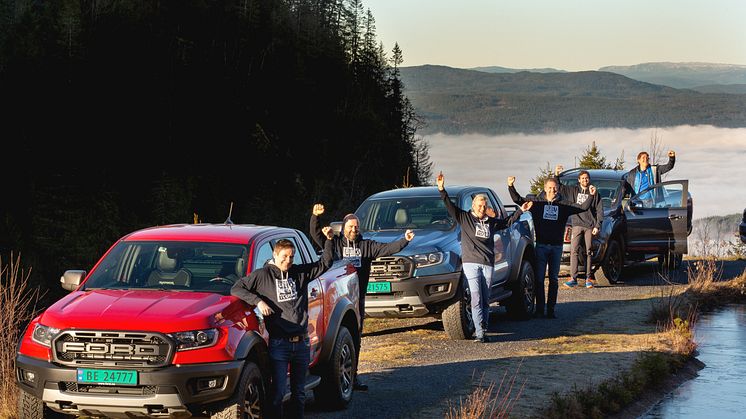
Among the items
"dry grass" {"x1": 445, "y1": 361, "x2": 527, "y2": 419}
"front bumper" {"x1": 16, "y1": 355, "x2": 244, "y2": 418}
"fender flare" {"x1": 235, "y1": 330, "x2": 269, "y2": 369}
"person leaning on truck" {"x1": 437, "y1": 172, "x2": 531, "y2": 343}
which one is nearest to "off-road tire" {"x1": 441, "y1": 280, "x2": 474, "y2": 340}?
"person leaning on truck" {"x1": 437, "y1": 172, "x2": 531, "y2": 343}

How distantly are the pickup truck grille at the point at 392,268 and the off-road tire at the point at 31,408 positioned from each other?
6.78 meters

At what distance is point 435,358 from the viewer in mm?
14070

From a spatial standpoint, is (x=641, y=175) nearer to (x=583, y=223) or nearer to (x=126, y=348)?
(x=583, y=223)

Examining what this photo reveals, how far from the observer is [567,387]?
490 inches

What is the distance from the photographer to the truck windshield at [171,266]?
939 centimetres

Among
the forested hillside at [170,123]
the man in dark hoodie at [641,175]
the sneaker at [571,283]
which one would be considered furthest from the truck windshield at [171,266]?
the forested hillside at [170,123]

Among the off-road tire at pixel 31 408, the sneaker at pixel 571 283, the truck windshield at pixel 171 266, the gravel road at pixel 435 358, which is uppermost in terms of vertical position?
the truck windshield at pixel 171 266

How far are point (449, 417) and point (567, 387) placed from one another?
268 cm

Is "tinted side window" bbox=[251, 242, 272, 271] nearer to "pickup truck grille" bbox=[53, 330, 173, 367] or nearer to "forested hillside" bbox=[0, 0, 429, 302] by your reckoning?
"pickup truck grille" bbox=[53, 330, 173, 367]

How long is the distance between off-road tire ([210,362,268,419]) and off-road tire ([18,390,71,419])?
1.18 meters

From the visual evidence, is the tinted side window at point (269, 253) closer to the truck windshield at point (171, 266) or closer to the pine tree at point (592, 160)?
the truck windshield at point (171, 266)

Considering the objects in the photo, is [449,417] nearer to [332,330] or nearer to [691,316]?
[332,330]

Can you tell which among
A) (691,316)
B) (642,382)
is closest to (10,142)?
(691,316)

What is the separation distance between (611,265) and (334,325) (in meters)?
13.5
